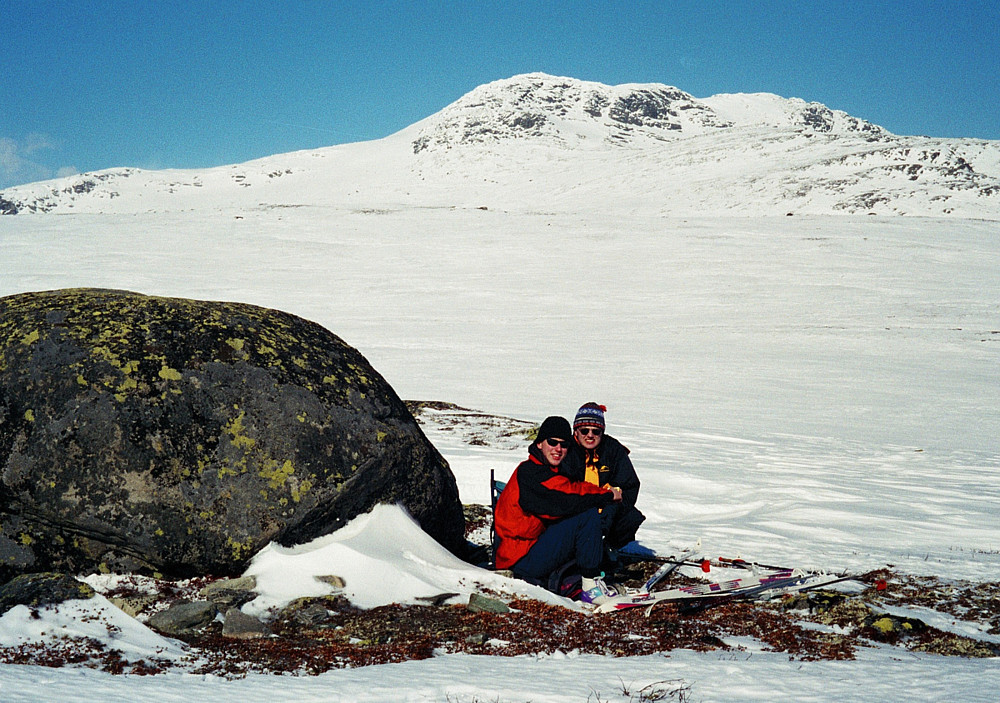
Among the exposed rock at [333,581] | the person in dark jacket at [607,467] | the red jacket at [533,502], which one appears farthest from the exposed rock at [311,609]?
the person in dark jacket at [607,467]

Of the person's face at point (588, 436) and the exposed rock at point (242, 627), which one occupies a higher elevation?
the person's face at point (588, 436)

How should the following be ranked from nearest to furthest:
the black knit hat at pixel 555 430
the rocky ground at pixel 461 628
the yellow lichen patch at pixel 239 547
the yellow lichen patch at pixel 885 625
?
the rocky ground at pixel 461 628 < the yellow lichen patch at pixel 885 625 < the yellow lichen patch at pixel 239 547 < the black knit hat at pixel 555 430

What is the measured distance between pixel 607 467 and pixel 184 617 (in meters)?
3.56

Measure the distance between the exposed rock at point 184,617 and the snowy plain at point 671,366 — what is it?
31 centimetres

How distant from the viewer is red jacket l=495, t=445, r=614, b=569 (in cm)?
584

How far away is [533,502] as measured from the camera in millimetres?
5863

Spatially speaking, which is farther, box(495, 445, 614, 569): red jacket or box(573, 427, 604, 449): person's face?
box(573, 427, 604, 449): person's face

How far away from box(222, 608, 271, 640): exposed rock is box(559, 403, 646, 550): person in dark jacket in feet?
9.26

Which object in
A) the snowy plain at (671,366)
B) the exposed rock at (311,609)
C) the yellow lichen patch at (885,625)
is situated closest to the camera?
the snowy plain at (671,366)

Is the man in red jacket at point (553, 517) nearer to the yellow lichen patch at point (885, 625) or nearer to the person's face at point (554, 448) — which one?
the person's face at point (554, 448)

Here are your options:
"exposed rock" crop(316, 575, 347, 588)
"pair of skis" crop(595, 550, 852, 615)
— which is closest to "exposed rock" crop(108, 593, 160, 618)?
"exposed rock" crop(316, 575, 347, 588)

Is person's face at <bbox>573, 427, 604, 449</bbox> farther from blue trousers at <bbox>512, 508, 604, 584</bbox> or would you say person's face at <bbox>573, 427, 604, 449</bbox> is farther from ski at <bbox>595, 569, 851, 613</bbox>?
ski at <bbox>595, 569, 851, 613</bbox>

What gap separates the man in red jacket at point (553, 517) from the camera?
5836 mm

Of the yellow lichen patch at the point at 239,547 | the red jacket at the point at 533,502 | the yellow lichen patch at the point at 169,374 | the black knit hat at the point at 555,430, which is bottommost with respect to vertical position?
the yellow lichen patch at the point at 239,547
